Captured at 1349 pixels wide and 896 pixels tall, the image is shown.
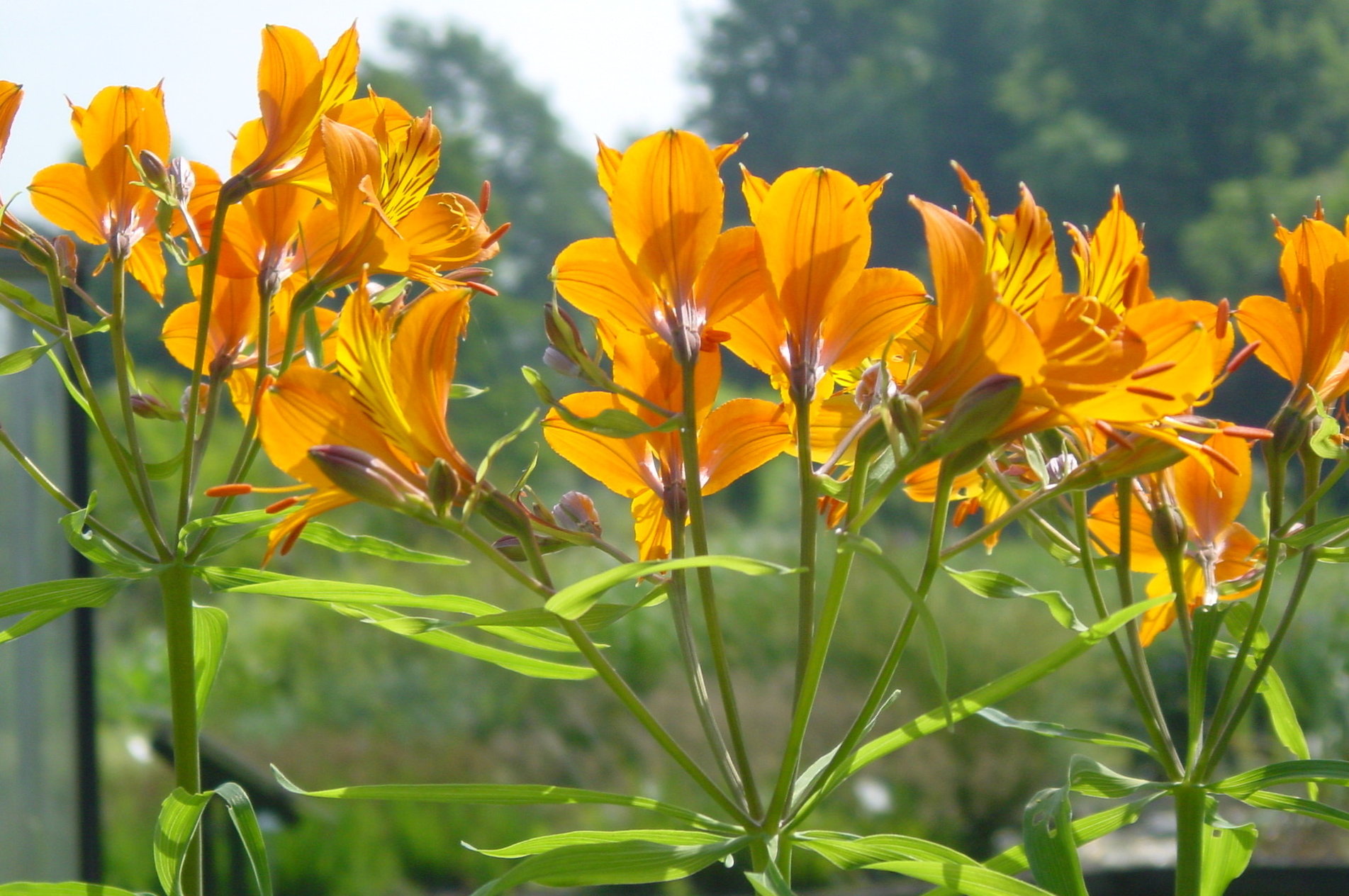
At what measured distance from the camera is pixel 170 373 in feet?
20.2

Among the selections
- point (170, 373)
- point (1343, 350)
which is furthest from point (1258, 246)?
point (1343, 350)

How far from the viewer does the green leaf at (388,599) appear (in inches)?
11.4

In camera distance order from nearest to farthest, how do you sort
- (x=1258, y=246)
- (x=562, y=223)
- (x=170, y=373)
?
(x=170, y=373) < (x=1258, y=246) < (x=562, y=223)

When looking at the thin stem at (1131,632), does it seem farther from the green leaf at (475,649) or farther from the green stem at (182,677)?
the green stem at (182,677)

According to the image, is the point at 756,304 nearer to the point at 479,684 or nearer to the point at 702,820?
the point at 702,820

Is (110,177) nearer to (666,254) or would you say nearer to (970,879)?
(666,254)

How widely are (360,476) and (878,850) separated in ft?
0.48

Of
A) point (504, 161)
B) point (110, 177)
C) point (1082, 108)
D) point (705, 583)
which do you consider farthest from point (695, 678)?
point (1082, 108)

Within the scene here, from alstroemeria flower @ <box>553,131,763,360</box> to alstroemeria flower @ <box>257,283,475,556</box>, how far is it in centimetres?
4

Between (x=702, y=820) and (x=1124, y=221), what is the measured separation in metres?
0.18

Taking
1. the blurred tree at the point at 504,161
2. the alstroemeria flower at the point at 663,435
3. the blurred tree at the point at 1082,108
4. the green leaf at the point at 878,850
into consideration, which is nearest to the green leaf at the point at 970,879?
the green leaf at the point at 878,850

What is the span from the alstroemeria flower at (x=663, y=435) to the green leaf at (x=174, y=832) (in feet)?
0.43

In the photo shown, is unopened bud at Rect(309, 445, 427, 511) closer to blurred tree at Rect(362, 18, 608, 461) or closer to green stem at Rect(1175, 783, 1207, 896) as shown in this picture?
green stem at Rect(1175, 783, 1207, 896)

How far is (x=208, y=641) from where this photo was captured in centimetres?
37
